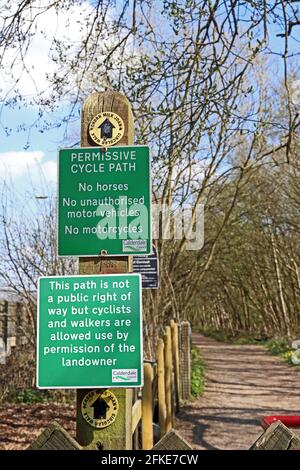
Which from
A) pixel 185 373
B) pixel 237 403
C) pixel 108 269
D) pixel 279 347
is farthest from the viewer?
pixel 279 347

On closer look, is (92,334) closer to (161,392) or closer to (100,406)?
(100,406)

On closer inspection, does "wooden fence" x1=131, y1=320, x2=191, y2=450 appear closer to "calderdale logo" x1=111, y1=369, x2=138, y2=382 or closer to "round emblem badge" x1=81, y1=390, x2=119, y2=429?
"round emblem badge" x1=81, y1=390, x2=119, y2=429

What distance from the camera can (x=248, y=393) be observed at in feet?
47.6

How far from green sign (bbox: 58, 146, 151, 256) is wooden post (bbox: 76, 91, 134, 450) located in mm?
58

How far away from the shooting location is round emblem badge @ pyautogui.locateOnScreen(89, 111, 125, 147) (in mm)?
3465

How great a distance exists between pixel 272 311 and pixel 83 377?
32.0 meters

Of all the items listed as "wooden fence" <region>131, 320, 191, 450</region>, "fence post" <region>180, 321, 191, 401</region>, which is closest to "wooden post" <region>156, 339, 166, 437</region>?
"wooden fence" <region>131, 320, 191, 450</region>

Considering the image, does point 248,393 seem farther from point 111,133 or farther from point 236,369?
point 111,133

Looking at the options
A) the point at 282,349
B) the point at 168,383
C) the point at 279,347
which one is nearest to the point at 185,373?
the point at 168,383

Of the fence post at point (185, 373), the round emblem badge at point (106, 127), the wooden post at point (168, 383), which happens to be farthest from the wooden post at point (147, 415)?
the fence post at point (185, 373)

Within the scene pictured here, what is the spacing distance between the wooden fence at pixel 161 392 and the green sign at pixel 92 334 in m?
0.87

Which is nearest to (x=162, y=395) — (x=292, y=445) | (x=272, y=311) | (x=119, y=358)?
(x=119, y=358)

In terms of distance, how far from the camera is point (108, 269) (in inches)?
131

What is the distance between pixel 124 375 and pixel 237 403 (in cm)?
1024
